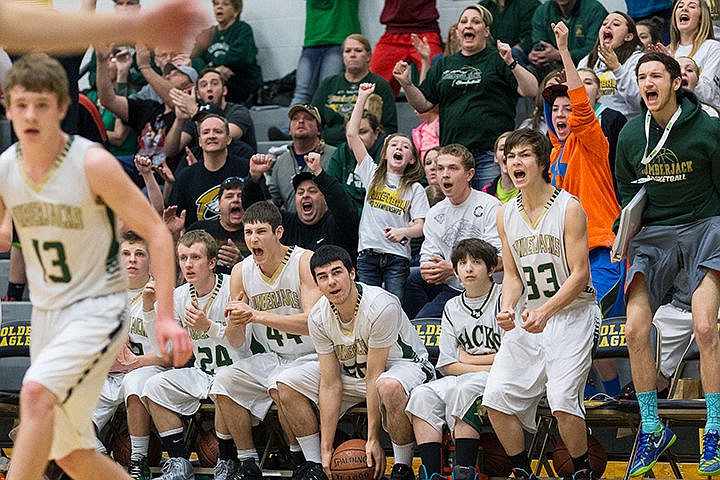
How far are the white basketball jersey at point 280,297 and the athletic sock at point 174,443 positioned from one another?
89 centimetres

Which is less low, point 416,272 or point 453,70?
point 453,70

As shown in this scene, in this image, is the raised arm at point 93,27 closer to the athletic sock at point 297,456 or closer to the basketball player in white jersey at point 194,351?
the basketball player in white jersey at point 194,351

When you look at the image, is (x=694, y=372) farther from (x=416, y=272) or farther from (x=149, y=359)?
(x=149, y=359)

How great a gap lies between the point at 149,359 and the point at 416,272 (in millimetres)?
2176

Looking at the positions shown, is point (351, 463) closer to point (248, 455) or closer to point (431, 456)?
point (431, 456)

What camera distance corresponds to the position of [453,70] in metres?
10.2

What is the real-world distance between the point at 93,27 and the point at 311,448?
4.56 m

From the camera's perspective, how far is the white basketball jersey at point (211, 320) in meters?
8.59

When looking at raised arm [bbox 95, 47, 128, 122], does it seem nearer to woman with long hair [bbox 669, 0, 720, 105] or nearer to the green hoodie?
woman with long hair [bbox 669, 0, 720, 105]

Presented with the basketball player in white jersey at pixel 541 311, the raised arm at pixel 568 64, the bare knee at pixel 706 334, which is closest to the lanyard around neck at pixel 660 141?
the basketball player in white jersey at pixel 541 311

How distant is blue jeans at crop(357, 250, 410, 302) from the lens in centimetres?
924

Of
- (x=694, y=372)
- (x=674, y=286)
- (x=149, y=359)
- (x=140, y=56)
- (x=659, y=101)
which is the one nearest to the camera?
(x=659, y=101)

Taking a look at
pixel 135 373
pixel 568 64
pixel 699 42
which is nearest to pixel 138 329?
pixel 135 373

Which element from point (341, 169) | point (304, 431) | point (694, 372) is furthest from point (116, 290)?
point (341, 169)
